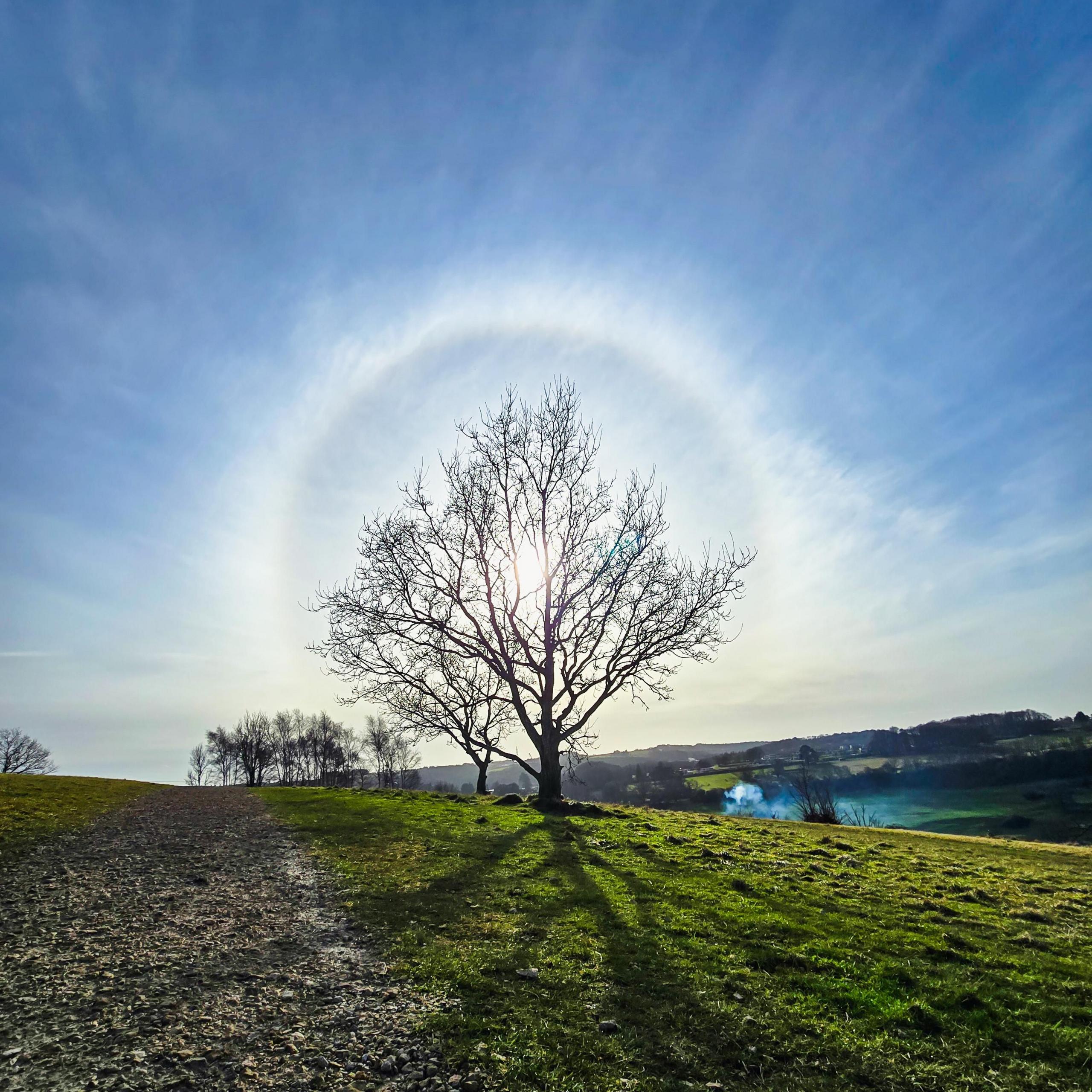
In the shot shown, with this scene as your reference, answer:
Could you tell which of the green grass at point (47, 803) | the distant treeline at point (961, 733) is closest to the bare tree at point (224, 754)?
the green grass at point (47, 803)

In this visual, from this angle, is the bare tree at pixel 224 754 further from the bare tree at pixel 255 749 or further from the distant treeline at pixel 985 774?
the distant treeline at pixel 985 774

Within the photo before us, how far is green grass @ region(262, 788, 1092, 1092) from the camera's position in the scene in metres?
5.91

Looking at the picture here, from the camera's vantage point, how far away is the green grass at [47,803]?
17.1 meters

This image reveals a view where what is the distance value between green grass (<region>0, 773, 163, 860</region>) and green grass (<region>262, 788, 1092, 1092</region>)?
8661 millimetres

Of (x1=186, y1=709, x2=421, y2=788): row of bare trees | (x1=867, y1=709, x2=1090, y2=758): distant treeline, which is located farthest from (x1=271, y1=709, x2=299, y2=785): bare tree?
(x1=867, y1=709, x2=1090, y2=758): distant treeline

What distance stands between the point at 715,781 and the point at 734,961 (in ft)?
408

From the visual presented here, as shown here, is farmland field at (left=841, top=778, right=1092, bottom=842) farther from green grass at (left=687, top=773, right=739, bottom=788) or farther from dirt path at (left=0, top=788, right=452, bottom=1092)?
dirt path at (left=0, top=788, right=452, bottom=1092)

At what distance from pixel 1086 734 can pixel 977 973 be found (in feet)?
682

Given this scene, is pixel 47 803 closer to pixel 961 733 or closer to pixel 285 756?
pixel 285 756

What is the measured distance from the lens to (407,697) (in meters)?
33.2

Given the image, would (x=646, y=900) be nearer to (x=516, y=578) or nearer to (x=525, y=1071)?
(x=525, y=1071)

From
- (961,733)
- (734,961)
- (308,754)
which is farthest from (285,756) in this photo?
(961,733)

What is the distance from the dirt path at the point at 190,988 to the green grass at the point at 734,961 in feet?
2.90

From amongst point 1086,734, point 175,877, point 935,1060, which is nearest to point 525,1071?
point 935,1060
